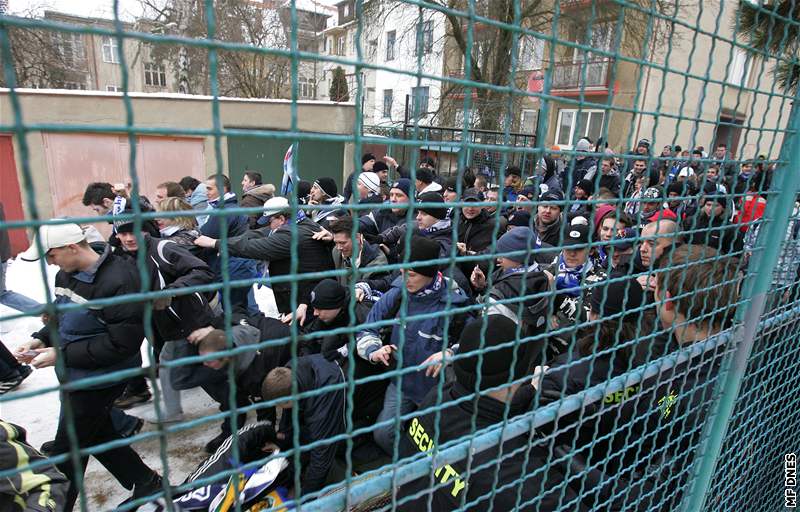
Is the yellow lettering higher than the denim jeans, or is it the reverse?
the yellow lettering

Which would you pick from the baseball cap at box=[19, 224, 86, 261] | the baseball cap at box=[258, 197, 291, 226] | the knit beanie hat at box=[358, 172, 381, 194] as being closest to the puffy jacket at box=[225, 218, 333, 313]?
the baseball cap at box=[258, 197, 291, 226]

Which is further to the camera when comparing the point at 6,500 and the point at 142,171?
the point at 142,171

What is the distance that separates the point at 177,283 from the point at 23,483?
1350 millimetres

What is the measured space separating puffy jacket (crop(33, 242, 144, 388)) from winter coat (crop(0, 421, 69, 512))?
46cm

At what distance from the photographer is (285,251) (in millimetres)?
3332

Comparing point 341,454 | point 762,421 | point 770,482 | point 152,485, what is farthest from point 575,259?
point 152,485

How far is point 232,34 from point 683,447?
665 inches

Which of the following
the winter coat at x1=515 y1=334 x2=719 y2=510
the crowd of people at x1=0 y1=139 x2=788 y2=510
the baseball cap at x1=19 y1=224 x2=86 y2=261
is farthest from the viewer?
the baseball cap at x1=19 y1=224 x2=86 y2=261

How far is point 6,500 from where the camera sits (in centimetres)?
153

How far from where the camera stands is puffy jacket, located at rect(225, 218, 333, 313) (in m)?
3.36

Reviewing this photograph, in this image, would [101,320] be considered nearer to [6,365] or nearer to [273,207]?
[273,207]

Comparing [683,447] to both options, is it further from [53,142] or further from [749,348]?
[53,142]

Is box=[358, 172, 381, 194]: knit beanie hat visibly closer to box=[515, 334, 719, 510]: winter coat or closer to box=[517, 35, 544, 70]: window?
box=[517, 35, 544, 70]: window

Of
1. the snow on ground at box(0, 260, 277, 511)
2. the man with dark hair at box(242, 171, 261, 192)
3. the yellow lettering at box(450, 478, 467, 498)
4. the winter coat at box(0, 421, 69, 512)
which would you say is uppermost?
the man with dark hair at box(242, 171, 261, 192)
